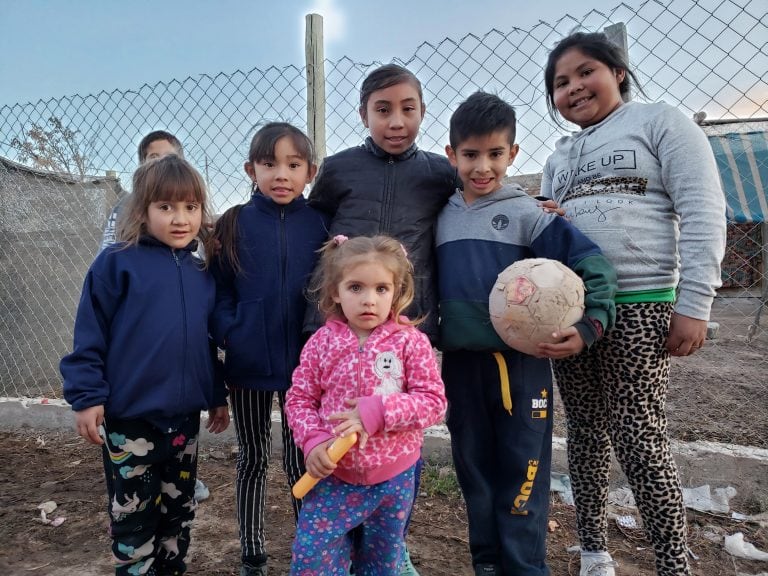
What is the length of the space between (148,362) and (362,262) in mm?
804

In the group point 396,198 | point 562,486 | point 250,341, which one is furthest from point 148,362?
point 562,486

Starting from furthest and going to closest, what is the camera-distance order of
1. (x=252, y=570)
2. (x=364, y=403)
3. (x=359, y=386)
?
1. (x=252, y=570)
2. (x=359, y=386)
3. (x=364, y=403)

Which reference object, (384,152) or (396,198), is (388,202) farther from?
(384,152)

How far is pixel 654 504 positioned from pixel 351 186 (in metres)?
1.54

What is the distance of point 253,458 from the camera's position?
210 centimetres

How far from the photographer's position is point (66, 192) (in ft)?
15.1

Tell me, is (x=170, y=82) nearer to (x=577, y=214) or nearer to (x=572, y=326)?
(x=577, y=214)

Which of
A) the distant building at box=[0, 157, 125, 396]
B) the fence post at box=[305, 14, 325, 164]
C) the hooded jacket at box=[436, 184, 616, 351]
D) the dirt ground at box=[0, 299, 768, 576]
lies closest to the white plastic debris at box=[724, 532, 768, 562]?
the dirt ground at box=[0, 299, 768, 576]

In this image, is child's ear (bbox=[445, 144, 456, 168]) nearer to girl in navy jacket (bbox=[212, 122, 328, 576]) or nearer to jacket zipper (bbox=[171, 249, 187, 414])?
girl in navy jacket (bbox=[212, 122, 328, 576])

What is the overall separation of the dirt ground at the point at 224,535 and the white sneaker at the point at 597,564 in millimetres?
117

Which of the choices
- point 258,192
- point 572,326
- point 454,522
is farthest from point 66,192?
point 572,326

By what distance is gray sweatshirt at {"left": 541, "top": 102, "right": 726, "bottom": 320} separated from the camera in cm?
174

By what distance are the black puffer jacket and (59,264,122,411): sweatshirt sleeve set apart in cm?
67

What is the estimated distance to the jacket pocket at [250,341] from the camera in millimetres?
1917
